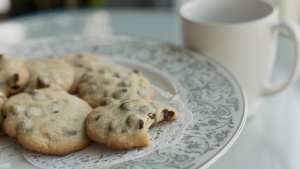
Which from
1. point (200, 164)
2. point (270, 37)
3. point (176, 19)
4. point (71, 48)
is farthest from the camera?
point (176, 19)

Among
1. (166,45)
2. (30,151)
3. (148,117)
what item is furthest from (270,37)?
(30,151)

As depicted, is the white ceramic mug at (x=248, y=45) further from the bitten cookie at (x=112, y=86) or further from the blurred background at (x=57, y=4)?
the blurred background at (x=57, y=4)

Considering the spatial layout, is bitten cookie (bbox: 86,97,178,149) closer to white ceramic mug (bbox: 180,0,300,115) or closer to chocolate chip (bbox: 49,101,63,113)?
chocolate chip (bbox: 49,101,63,113)

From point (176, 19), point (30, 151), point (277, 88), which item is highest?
point (176, 19)

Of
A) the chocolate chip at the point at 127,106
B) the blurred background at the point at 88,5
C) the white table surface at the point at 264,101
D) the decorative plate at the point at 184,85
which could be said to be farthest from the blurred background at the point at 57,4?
the chocolate chip at the point at 127,106

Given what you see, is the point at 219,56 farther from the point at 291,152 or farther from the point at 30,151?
the point at 30,151

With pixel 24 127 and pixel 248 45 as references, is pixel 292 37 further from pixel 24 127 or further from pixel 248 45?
pixel 24 127

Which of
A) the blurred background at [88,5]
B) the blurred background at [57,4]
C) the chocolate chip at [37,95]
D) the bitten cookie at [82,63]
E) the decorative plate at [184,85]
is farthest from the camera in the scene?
the blurred background at [57,4]
